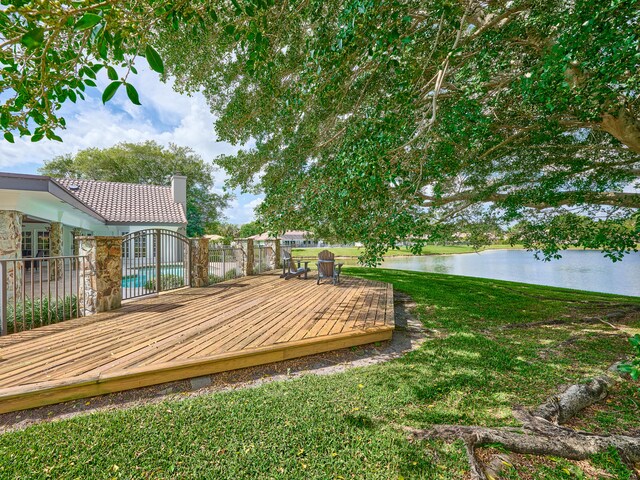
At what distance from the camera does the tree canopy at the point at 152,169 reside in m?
24.3

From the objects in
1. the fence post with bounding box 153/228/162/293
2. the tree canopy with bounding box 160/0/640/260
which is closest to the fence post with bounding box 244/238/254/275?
the tree canopy with bounding box 160/0/640/260

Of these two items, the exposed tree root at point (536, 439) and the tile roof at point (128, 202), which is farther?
the tile roof at point (128, 202)

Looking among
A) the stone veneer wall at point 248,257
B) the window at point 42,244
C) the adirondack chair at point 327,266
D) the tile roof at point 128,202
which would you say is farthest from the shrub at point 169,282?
the window at point 42,244

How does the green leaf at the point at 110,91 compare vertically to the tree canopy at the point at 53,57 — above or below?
below

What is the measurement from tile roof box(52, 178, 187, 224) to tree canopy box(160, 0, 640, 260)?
805 centimetres

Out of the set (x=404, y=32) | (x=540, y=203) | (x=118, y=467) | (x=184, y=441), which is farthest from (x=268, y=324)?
(x=540, y=203)

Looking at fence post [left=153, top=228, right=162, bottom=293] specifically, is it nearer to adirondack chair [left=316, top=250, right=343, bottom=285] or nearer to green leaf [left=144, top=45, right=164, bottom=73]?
adirondack chair [left=316, top=250, right=343, bottom=285]

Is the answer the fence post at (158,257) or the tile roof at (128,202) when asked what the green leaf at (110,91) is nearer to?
the fence post at (158,257)

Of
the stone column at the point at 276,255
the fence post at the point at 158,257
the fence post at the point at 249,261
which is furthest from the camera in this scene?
the stone column at the point at 276,255

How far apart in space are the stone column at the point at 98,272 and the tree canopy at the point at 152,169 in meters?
19.7

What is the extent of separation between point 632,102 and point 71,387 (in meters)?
9.64

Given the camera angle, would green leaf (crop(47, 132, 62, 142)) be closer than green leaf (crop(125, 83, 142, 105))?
No

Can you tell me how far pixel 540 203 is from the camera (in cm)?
671

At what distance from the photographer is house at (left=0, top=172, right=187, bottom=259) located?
5.54m
